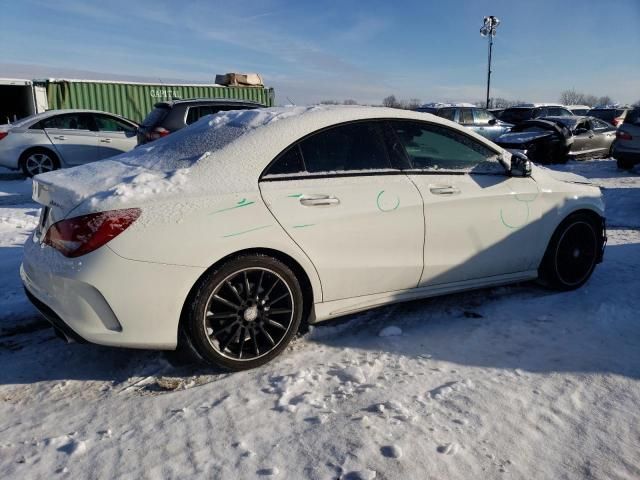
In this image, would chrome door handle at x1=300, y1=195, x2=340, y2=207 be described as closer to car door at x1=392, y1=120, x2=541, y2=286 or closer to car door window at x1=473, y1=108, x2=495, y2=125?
car door at x1=392, y1=120, x2=541, y2=286

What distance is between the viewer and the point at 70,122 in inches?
429

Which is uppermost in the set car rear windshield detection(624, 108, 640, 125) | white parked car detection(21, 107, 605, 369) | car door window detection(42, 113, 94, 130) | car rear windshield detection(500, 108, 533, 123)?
car rear windshield detection(500, 108, 533, 123)

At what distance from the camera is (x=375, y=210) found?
11.0 feet

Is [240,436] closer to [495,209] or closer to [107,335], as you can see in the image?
[107,335]

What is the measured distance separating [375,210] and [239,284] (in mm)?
975

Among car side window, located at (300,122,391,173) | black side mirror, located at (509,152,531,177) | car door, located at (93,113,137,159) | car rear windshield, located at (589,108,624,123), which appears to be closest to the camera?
car side window, located at (300,122,391,173)

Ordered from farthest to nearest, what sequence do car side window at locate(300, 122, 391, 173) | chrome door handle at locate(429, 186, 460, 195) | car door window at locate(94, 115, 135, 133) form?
car door window at locate(94, 115, 135, 133), chrome door handle at locate(429, 186, 460, 195), car side window at locate(300, 122, 391, 173)

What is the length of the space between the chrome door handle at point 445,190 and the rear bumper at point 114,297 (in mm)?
1689

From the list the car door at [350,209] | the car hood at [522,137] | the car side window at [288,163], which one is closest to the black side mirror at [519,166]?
the car door at [350,209]

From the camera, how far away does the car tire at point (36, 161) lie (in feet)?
34.6

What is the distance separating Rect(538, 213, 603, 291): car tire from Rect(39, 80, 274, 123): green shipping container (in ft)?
53.5

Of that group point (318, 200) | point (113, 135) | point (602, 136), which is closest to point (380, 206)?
point (318, 200)

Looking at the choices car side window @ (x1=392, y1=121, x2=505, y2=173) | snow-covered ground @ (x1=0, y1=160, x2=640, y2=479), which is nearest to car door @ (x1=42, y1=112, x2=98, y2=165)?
snow-covered ground @ (x1=0, y1=160, x2=640, y2=479)

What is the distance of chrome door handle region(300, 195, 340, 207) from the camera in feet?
10.3
